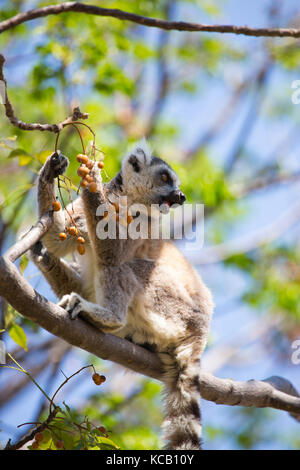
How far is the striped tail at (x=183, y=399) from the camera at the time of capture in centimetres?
397

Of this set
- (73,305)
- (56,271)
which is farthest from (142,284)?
(73,305)

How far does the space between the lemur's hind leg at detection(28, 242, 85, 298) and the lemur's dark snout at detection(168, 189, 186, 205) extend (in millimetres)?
1174

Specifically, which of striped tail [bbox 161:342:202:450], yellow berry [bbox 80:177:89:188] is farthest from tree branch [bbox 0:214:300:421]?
yellow berry [bbox 80:177:89:188]

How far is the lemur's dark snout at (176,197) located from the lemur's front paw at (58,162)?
1.37m

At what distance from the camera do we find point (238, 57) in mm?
10203

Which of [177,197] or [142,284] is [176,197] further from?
[142,284]

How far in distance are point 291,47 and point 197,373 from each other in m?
8.17

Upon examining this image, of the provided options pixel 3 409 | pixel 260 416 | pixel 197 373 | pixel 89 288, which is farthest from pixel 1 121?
pixel 260 416

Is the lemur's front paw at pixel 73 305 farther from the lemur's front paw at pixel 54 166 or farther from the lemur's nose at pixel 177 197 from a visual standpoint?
the lemur's nose at pixel 177 197

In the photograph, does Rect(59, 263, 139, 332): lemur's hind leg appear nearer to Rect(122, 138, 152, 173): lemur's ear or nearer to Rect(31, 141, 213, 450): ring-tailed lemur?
Rect(31, 141, 213, 450): ring-tailed lemur

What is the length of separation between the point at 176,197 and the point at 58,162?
4.73 feet

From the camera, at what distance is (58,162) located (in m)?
3.93

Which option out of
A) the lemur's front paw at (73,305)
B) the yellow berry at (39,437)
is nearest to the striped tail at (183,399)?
the lemur's front paw at (73,305)
